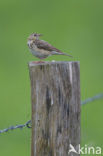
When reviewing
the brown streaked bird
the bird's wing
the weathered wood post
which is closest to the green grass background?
the brown streaked bird

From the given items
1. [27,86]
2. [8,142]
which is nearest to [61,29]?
[27,86]

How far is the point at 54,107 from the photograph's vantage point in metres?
5.30

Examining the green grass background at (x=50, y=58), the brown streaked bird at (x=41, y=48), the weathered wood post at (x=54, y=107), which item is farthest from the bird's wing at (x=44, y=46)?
the green grass background at (x=50, y=58)

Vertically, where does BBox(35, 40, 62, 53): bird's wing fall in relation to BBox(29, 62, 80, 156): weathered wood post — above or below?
above

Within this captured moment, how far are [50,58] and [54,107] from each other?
27.1 feet

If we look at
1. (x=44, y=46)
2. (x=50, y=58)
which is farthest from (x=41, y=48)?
(x=50, y=58)

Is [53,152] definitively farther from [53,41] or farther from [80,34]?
[80,34]

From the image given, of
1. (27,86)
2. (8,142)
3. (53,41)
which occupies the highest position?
(53,41)

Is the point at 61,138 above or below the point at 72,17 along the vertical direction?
below

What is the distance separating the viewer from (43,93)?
527 centimetres

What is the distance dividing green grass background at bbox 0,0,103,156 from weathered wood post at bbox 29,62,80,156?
3628mm

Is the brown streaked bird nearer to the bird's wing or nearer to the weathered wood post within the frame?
the bird's wing

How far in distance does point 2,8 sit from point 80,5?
8.70 ft

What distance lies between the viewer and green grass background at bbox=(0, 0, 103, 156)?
422 inches
